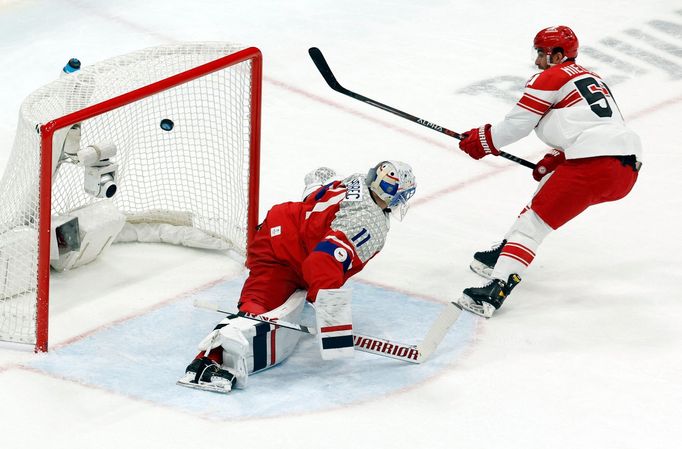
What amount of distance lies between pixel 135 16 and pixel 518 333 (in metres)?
3.39

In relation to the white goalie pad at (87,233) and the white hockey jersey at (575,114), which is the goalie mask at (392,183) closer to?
the white hockey jersey at (575,114)

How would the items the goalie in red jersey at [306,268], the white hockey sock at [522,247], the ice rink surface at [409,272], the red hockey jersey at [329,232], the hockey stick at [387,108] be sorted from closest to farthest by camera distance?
the ice rink surface at [409,272]
the goalie in red jersey at [306,268]
the red hockey jersey at [329,232]
the white hockey sock at [522,247]
the hockey stick at [387,108]

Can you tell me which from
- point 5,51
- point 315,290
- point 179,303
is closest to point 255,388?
point 315,290

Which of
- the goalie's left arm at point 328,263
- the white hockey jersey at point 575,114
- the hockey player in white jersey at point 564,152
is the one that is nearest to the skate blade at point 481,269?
the hockey player in white jersey at point 564,152

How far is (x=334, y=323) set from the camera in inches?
151

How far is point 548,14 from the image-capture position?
7258mm

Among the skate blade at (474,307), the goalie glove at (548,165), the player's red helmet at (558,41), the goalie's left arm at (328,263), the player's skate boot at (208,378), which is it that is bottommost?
the player's skate boot at (208,378)

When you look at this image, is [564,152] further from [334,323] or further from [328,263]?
[334,323]

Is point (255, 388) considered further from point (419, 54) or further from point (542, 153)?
point (419, 54)

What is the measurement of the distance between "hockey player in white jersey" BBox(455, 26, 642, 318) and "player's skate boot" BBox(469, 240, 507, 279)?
11.9 inches

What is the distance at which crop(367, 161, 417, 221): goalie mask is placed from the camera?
4.09 meters

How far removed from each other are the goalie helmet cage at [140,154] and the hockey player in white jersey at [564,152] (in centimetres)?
85

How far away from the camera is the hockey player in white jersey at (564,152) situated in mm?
4328

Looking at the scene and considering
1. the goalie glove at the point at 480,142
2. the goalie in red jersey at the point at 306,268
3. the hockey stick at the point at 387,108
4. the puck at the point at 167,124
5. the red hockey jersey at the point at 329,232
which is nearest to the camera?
the goalie in red jersey at the point at 306,268
